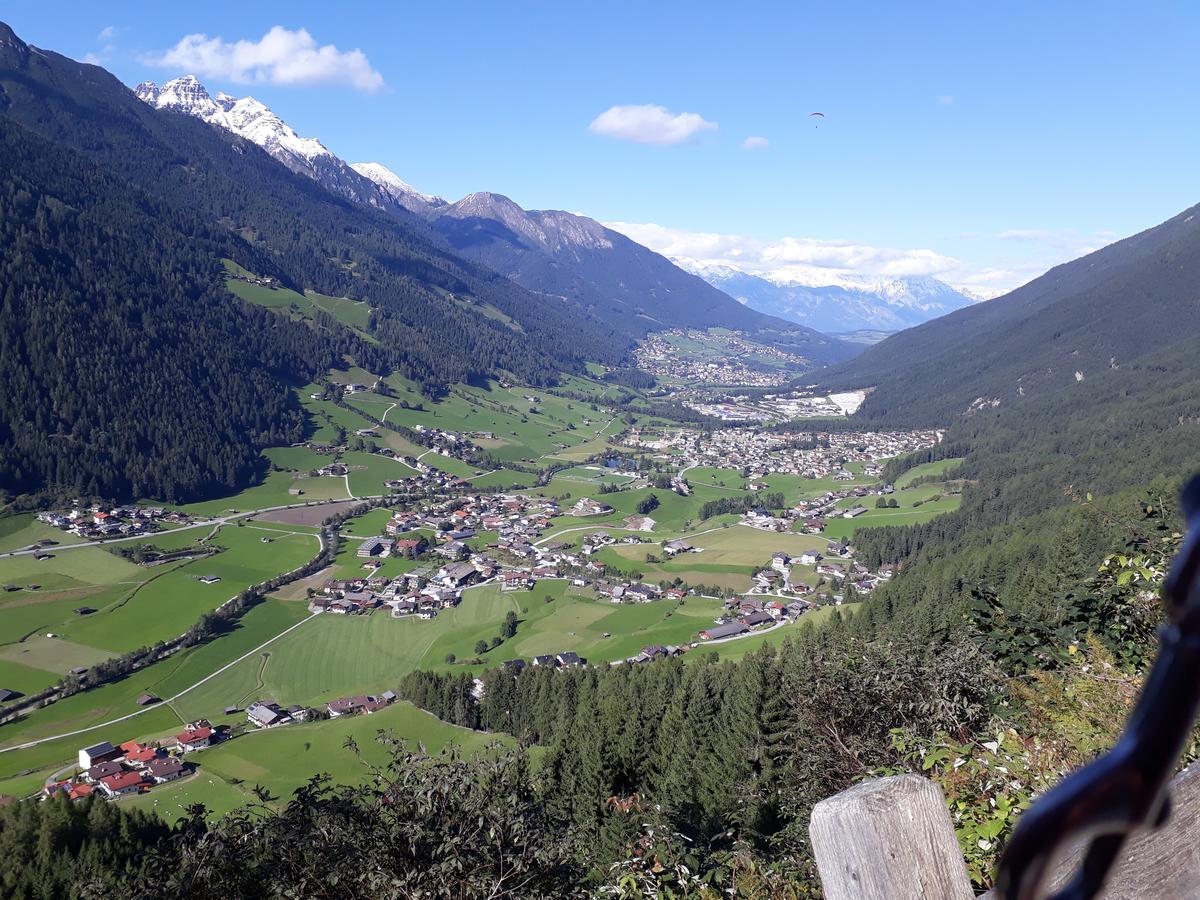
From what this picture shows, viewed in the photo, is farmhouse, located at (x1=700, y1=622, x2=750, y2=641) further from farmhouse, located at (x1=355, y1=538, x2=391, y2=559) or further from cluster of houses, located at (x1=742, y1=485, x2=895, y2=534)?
farmhouse, located at (x1=355, y1=538, x2=391, y2=559)

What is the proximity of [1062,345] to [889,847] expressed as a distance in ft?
491

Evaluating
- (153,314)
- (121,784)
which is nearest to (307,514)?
(121,784)

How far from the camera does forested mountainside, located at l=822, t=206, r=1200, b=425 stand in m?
116

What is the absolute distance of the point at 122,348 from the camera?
99.9 m

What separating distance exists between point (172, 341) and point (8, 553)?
6011cm

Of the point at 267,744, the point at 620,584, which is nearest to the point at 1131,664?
the point at 267,744

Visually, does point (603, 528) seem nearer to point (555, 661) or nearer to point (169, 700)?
point (555, 661)

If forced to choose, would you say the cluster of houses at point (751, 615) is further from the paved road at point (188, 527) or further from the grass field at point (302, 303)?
the grass field at point (302, 303)

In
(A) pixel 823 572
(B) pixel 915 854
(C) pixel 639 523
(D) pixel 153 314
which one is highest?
(D) pixel 153 314

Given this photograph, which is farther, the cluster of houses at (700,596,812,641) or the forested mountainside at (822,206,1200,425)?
the forested mountainside at (822,206,1200,425)

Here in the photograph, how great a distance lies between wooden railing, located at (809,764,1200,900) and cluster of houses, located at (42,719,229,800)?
33606 mm

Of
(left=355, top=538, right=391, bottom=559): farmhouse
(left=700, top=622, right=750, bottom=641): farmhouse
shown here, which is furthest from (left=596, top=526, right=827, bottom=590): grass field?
(left=355, top=538, right=391, bottom=559): farmhouse

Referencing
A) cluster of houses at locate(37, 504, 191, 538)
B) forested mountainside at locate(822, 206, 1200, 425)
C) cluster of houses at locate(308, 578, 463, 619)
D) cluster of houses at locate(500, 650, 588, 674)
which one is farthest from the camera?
forested mountainside at locate(822, 206, 1200, 425)

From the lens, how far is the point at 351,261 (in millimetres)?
181375
